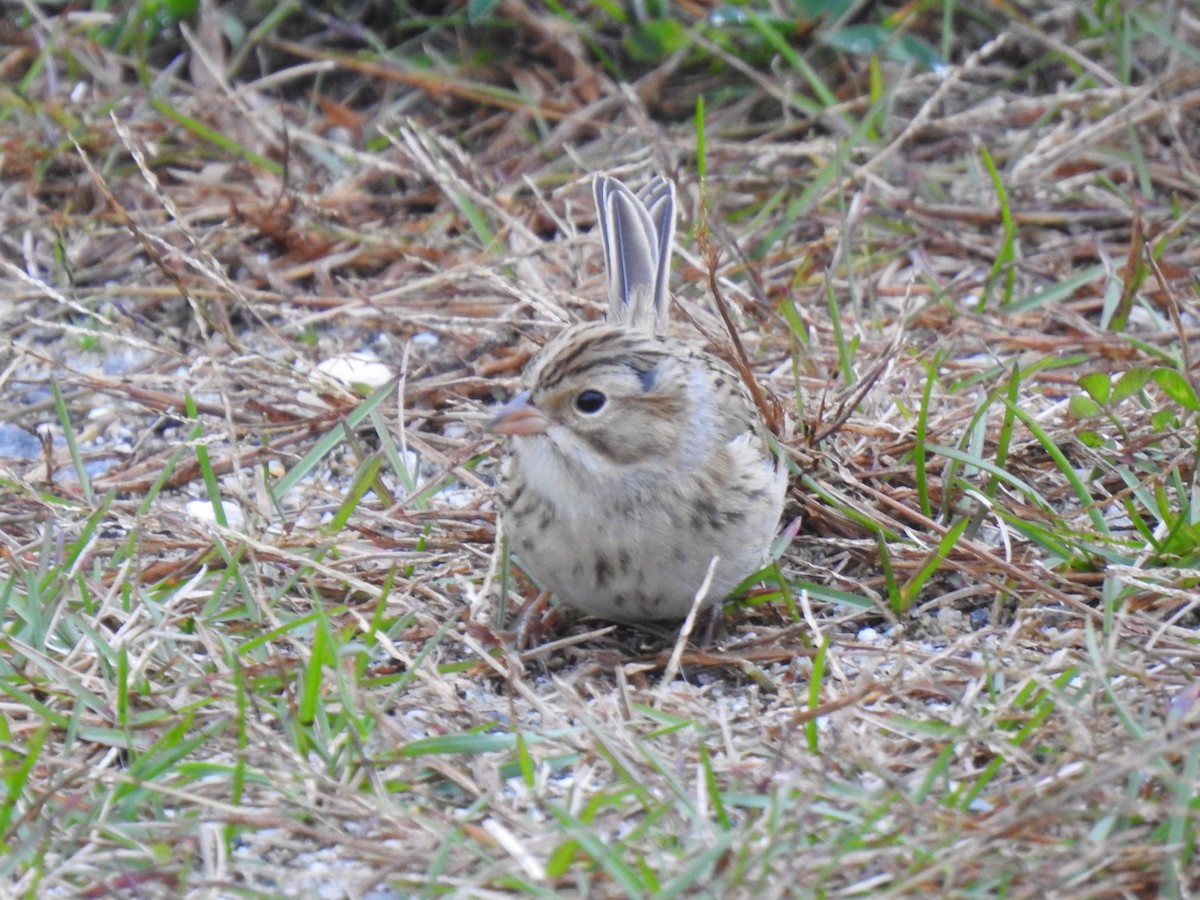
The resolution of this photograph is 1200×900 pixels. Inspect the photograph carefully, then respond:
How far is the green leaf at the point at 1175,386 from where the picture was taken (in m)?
4.14

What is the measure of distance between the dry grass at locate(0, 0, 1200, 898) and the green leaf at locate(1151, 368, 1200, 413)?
0.02 meters

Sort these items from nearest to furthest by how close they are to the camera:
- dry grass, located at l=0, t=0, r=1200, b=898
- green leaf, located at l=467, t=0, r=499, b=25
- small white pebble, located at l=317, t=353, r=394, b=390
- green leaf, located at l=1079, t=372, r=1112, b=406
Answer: dry grass, located at l=0, t=0, r=1200, b=898 → green leaf, located at l=1079, t=372, r=1112, b=406 → small white pebble, located at l=317, t=353, r=394, b=390 → green leaf, located at l=467, t=0, r=499, b=25

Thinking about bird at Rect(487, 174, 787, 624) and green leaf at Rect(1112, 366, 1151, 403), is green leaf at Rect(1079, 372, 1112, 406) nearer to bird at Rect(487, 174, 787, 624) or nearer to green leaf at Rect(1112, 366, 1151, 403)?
green leaf at Rect(1112, 366, 1151, 403)

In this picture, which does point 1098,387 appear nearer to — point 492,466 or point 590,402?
point 590,402

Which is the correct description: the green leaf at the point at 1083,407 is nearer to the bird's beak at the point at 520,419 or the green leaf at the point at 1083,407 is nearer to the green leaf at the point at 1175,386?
the green leaf at the point at 1175,386

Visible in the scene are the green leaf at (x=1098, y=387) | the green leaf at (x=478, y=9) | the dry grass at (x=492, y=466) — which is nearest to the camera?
the dry grass at (x=492, y=466)

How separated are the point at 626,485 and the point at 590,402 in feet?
0.67

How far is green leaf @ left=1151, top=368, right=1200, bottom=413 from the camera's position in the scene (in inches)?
163

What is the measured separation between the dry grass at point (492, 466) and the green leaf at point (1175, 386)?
0.02m

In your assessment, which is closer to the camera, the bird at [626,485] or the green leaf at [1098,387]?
the bird at [626,485]

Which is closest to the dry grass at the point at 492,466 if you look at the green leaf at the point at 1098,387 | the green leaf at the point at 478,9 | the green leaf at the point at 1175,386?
the green leaf at the point at 1175,386

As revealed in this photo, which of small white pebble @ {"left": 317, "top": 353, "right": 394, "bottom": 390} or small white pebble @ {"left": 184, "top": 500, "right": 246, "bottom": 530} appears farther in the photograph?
small white pebble @ {"left": 317, "top": 353, "right": 394, "bottom": 390}

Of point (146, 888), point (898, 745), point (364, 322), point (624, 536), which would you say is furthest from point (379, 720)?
point (364, 322)

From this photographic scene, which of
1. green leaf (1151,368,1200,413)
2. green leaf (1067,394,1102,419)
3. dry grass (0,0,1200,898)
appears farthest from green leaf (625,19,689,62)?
green leaf (1151,368,1200,413)
